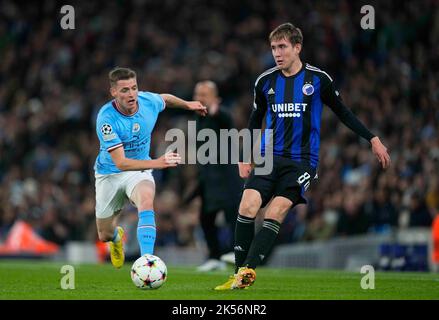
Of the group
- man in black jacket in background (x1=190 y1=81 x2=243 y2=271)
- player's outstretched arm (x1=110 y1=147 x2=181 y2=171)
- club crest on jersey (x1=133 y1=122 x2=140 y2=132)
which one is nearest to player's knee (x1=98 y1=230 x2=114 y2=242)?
club crest on jersey (x1=133 y1=122 x2=140 y2=132)

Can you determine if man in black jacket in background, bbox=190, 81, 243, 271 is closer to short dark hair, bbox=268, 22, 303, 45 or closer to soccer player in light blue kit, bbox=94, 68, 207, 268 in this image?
soccer player in light blue kit, bbox=94, 68, 207, 268

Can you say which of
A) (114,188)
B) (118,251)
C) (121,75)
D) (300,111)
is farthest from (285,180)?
(118,251)

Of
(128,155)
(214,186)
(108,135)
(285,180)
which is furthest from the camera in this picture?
(214,186)

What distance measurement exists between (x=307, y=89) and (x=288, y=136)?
0.47 metres

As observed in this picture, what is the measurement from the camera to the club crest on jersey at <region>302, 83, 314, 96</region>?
29.0 feet

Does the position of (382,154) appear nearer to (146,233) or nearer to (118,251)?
(146,233)

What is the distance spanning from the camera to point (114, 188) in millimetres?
10164

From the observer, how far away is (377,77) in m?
17.7

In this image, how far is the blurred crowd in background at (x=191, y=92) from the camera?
16219mm

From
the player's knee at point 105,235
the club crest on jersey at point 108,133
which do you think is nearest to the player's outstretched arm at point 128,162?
the club crest on jersey at point 108,133

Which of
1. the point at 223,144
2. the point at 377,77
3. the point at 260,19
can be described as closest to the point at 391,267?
the point at 223,144

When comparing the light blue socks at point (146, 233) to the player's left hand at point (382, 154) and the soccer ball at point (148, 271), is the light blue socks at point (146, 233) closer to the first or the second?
the soccer ball at point (148, 271)

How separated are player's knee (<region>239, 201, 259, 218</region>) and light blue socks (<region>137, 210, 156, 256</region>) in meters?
0.89

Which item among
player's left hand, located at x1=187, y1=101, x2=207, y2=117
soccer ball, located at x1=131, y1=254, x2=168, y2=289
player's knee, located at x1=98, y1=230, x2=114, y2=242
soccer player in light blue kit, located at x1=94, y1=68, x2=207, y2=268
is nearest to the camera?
soccer ball, located at x1=131, y1=254, x2=168, y2=289
